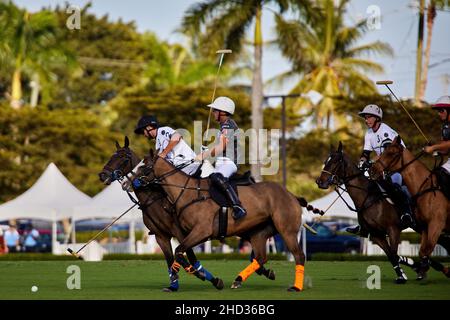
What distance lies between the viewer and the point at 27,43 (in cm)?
5812

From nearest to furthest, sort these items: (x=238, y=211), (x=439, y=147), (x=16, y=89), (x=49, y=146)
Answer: (x=238, y=211) < (x=439, y=147) < (x=16, y=89) < (x=49, y=146)

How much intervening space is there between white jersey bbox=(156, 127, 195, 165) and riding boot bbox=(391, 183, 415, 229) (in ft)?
11.8

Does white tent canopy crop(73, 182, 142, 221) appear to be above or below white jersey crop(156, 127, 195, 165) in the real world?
below

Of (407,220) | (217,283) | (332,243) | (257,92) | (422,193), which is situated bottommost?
(332,243)

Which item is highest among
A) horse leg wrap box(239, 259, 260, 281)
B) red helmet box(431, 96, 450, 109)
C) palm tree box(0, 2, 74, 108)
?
palm tree box(0, 2, 74, 108)

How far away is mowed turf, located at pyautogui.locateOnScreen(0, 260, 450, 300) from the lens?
14.7 m

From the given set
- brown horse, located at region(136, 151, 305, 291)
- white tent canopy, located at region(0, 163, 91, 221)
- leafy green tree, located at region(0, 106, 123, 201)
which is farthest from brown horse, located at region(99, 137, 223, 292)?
leafy green tree, located at region(0, 106, 123, 201)

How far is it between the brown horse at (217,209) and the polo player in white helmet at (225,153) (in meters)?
0.25

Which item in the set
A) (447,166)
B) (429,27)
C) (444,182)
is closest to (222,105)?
(444,182)

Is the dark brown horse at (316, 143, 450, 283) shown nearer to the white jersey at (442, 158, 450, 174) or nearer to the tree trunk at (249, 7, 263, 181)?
the white jersey at (442, 158, 450, 174)

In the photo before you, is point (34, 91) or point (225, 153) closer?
point (225, 153)

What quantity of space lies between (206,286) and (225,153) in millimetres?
2259

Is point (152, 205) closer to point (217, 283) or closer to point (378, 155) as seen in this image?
point (217, 283)
